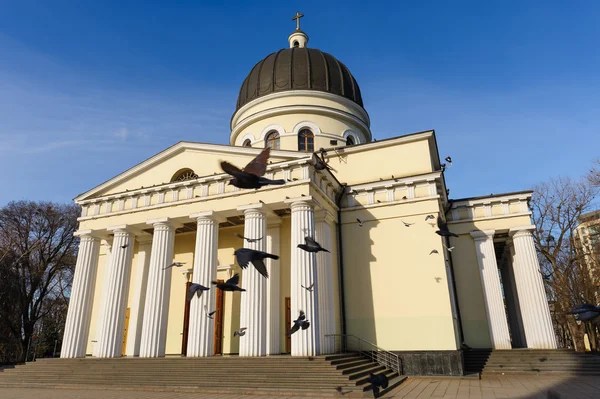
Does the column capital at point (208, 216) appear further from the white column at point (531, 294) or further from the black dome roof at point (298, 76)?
the white column at point (531, 294)

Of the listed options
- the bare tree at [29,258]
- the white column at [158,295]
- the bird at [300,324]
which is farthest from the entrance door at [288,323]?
the bare tree at [29,258]

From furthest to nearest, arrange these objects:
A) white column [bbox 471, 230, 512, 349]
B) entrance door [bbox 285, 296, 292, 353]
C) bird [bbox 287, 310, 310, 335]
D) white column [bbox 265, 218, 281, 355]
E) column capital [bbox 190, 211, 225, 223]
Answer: white column [bbox 471, 230, 512, 349] → entrance door [bbox 285, 296, 292, 353] → column capital [bbox 190, 211, 225, 223] → white column [bbox 265, 218, 281, 355] → bird [bbox 287, 310, 310, 335]

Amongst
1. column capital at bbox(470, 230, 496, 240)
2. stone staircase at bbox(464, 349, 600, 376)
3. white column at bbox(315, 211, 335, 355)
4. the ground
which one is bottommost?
the ground

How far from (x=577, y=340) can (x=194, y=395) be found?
2273 centimetres

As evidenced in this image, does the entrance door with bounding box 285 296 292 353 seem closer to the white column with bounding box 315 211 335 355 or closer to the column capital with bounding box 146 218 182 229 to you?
the white column with bounding box 315 211 335 355

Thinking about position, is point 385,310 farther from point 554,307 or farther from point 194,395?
point 554,307

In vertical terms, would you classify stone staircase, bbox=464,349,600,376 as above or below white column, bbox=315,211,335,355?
below

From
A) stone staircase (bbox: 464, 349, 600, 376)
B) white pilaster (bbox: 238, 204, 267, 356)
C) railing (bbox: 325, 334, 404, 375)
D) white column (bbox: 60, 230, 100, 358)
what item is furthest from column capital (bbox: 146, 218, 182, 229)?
stone staircase (bbox: 464, 349, 600, 376)

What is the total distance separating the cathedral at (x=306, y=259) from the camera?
13.0 meters

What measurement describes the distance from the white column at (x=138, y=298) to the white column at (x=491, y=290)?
538 inches

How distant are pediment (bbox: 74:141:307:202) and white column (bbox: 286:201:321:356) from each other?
3.40m

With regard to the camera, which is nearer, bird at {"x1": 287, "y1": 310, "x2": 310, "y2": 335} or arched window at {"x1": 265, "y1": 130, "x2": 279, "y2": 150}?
bird at {"x1": 287, "y1": 310, "x2": 310, "y2": 335}

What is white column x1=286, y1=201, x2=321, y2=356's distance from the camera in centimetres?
1135

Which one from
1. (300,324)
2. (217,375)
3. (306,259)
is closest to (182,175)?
(306,259)
